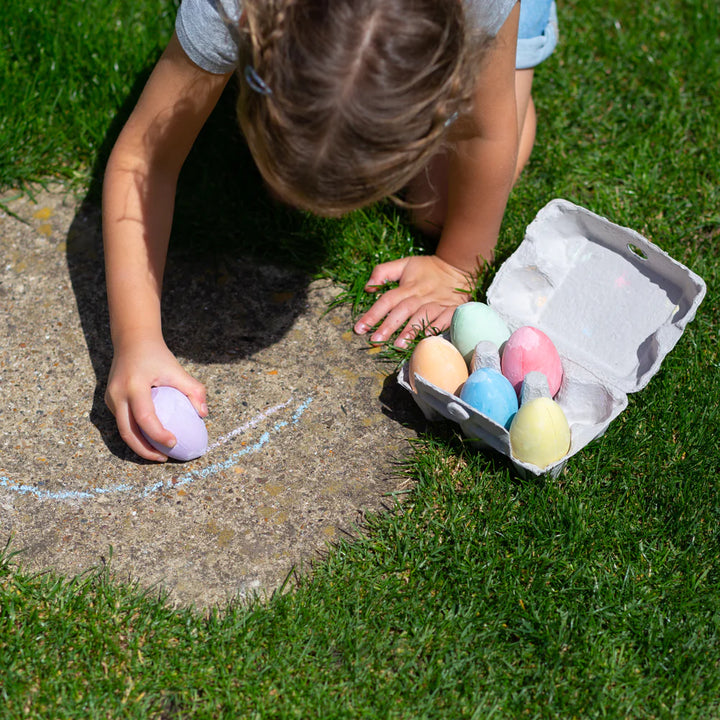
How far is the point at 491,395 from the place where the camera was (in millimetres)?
1933

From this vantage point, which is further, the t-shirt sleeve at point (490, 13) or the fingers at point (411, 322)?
the fingers at point (411, 322)

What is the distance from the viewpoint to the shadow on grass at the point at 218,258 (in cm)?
232

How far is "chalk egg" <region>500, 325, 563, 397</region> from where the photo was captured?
2.03 meters

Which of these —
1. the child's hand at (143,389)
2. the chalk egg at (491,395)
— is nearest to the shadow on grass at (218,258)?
the child's hand at (143,389)

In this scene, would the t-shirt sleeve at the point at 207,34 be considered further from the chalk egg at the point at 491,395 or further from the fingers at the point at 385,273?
the chalk egg at the point at 491,395

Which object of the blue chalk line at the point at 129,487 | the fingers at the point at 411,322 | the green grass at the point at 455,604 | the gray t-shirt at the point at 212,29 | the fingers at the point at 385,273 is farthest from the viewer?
the fingers at the point at 385,273

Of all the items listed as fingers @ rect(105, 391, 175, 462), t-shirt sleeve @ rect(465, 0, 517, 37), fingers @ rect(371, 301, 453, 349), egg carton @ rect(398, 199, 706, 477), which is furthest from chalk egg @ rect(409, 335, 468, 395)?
t-shirt sleeve @ rect(465, 0, 517, 37)

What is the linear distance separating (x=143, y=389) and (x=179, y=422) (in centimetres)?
11

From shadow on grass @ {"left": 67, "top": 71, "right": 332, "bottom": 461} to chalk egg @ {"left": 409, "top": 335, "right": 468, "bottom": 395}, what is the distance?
479 mm

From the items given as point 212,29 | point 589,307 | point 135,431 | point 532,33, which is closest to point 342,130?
point 212,29

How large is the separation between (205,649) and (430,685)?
1.50 feet

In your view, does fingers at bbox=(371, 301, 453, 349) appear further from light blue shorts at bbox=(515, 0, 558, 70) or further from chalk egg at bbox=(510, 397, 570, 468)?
light blue shorts at bbox=(515, 0, 558, 70)

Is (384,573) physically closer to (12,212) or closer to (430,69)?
(430,69)

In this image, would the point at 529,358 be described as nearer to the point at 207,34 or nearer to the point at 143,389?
the point at 143,389
